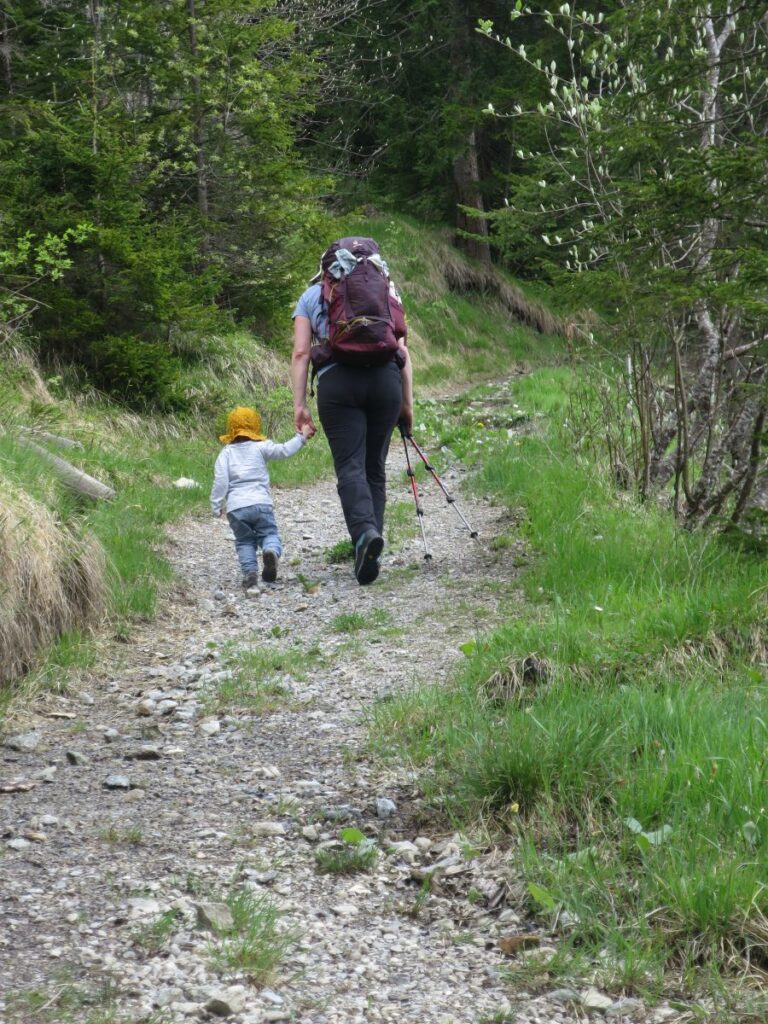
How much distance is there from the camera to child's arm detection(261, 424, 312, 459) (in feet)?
24.8

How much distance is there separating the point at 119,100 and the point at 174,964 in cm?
1265

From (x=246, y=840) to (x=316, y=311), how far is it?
4220 mm

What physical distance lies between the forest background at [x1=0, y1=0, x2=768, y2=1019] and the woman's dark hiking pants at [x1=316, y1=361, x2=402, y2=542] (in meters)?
1.25

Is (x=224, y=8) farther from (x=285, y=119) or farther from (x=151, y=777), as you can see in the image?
(x=151, y=777)

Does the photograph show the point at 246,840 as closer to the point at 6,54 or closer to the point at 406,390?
the point at 406,390

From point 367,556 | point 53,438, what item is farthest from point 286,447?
point 53,438

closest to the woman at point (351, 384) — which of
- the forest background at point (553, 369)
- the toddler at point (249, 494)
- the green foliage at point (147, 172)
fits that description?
the toddler at point (249, 494)

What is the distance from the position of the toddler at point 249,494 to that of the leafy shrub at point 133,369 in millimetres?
3749

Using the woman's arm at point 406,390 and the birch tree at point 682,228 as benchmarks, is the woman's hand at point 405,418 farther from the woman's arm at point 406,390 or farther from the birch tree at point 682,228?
the birch tree at point 682,228

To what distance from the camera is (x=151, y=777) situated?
468cm

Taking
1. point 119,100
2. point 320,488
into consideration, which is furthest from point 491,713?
point 119,100

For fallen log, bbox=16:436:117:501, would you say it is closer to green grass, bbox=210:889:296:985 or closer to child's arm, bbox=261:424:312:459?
child's arm, bbox=261:424:312:459

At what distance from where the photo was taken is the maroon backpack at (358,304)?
705 centimetres

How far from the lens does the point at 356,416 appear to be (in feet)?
24.5
